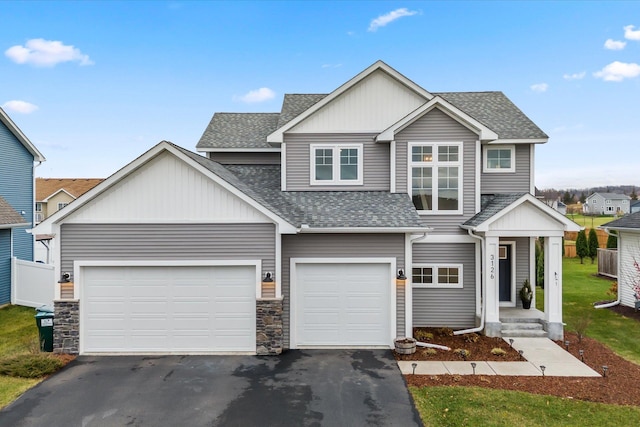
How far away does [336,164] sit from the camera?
1143cm

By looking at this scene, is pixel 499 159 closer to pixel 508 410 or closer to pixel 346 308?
pixel 346 308

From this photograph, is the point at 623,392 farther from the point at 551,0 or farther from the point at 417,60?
the point at 417,60

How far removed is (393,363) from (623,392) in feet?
14.7

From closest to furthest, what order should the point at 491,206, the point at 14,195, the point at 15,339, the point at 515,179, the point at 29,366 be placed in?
the point at 29,366
the point at 15,339
the point at 491,206
the point at 515,179
the point at 14,195

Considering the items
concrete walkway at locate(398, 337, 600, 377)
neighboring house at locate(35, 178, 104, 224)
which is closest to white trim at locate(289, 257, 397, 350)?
concrete walkway at locate(398, 337, 600, 377)

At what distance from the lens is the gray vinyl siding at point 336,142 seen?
446 inches

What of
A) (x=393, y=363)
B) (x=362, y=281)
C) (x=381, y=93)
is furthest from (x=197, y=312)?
(x=381, y=93)

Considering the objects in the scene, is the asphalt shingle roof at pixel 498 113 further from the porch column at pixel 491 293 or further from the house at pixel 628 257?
the house at pixel 628 257

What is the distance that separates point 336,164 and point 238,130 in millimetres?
5268

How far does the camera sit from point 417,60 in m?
23.7

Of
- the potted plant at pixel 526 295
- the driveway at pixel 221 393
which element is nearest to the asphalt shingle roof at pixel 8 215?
the driveway at pixel 221 393

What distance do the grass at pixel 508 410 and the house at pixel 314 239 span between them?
110 inches

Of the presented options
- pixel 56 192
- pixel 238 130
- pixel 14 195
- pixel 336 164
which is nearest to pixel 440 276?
pixel 336 164

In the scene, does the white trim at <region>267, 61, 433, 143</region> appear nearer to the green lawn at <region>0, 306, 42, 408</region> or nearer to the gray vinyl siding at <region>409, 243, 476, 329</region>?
the gray vinyl siding at <region>409, 243, 476, 329</region>
